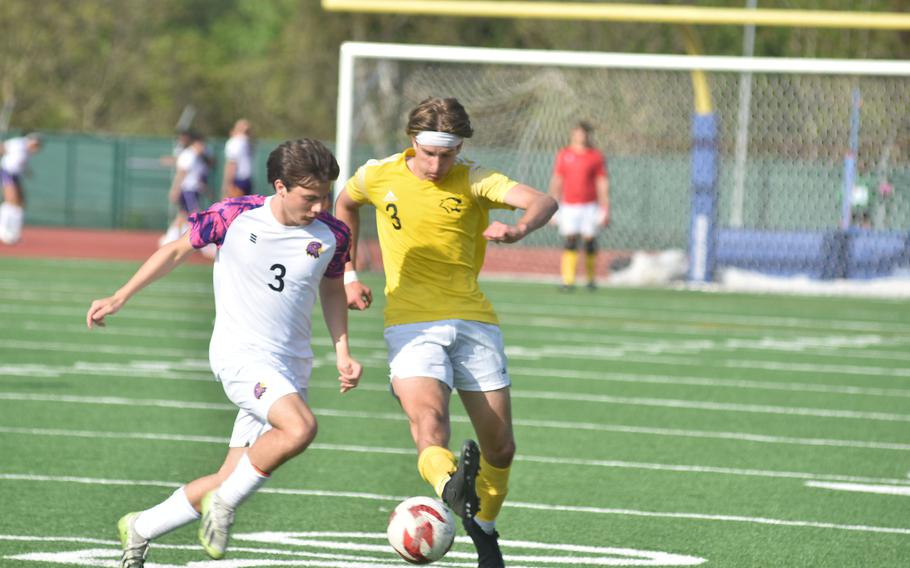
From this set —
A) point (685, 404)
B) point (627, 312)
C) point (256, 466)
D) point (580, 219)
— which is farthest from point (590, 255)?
point (256, 466)

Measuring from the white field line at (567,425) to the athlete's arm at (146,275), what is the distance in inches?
192

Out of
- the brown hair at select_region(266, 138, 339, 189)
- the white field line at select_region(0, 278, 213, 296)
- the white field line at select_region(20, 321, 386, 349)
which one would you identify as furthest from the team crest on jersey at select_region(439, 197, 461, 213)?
the white field line at select_region(0, 278, 213, 296)

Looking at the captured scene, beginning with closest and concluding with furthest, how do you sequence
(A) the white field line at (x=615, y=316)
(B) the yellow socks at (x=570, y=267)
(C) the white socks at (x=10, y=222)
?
(A) the white field line at (x=615, y=316), (B) the yellow socks at (x=570, y=267), (C) the white socks at (x=10, y=222)

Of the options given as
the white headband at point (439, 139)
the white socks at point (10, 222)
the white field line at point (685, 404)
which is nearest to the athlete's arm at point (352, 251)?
the white headband at point (439, 139)

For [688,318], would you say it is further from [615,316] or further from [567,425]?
[567,425]

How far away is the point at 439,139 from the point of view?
634cm

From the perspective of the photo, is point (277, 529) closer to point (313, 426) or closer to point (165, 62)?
point (313, 426)

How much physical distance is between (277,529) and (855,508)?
9.68 ft

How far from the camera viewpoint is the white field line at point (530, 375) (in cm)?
1224

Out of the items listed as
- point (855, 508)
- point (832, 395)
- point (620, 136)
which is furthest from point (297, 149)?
point (620, 136)

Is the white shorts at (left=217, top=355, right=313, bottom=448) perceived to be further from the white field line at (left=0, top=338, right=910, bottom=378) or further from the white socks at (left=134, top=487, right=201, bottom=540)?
the white field line at (left=0, top=338, right=910, bottom=378)

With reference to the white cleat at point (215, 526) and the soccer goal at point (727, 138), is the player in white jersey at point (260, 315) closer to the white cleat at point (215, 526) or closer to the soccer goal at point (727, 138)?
the white cleat at point (215, 526)

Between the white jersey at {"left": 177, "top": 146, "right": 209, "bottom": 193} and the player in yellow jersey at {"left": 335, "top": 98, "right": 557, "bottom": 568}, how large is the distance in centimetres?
2012

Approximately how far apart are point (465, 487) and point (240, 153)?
60.7ft
